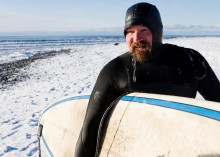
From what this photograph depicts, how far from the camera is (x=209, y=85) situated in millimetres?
2494

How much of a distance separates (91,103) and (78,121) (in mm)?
888

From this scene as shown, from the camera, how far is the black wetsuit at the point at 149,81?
237 cm

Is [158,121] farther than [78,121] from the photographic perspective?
No

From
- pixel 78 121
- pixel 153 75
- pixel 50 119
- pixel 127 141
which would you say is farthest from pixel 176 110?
pixel 50 119

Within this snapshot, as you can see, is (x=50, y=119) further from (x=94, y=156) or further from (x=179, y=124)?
(x=179, y=124)

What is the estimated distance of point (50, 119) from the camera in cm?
395

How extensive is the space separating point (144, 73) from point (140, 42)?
0.26 m

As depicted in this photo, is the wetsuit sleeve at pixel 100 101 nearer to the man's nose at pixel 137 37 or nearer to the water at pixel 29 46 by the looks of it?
the man's nose at pixel 137 37

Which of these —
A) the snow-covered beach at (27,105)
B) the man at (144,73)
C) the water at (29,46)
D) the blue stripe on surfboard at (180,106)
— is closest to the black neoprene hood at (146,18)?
the man at (144,73)

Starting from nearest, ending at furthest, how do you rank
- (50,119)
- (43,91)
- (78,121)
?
1. (78,121)
2. (50,119)
3. (43,91)

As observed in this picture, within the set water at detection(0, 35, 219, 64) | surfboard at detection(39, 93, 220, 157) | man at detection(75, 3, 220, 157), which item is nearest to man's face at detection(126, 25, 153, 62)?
man at detection(75, 3, 220, 157)

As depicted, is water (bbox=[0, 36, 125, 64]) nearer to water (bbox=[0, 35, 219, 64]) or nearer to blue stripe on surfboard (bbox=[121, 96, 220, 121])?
water (bbox=[0, 35, 219, 64])

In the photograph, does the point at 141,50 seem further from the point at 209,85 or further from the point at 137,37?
the point at 209,85

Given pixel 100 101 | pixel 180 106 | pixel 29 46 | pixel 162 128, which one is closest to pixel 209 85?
pixel 180 106
